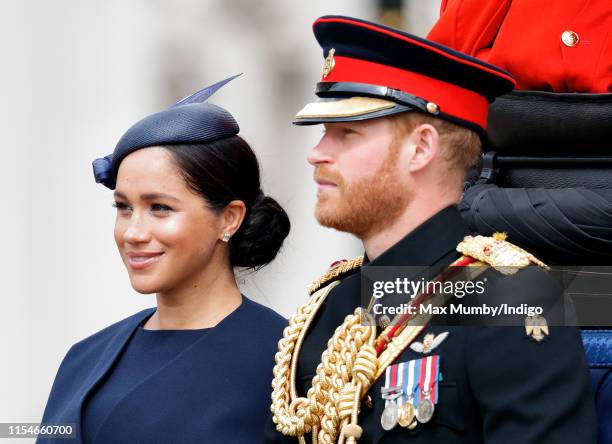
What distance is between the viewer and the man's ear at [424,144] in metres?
2.98

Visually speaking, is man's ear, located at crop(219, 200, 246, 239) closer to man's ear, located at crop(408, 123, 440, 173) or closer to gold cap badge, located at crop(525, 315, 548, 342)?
man's ear, located at crop(408, 123, 440, 173)

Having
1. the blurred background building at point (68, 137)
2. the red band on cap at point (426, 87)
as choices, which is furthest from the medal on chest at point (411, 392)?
the blurred background building at point (68, 137)

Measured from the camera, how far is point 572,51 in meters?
3.05

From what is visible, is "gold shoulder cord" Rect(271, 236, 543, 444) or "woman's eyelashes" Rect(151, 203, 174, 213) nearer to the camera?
"gold shoulder cord" Rect(271, 236, 543, 444)

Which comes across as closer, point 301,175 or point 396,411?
point 396,411

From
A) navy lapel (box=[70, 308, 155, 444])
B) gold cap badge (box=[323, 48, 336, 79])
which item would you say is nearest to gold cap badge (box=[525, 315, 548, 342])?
gold cap badge (box=[323, 48, 336, 79])

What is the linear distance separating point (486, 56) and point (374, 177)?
531 millimetres

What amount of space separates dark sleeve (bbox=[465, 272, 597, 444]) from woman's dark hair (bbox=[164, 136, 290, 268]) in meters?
1.09

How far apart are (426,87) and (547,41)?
0.32m

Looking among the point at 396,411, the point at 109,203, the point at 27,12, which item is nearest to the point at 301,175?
the point at 109,203

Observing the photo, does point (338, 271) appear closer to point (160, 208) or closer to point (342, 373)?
point (342, 373)

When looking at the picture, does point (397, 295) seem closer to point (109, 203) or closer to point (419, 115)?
point (419, 115)

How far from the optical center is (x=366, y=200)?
296cm

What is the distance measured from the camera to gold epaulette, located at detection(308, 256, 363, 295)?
332 cm
